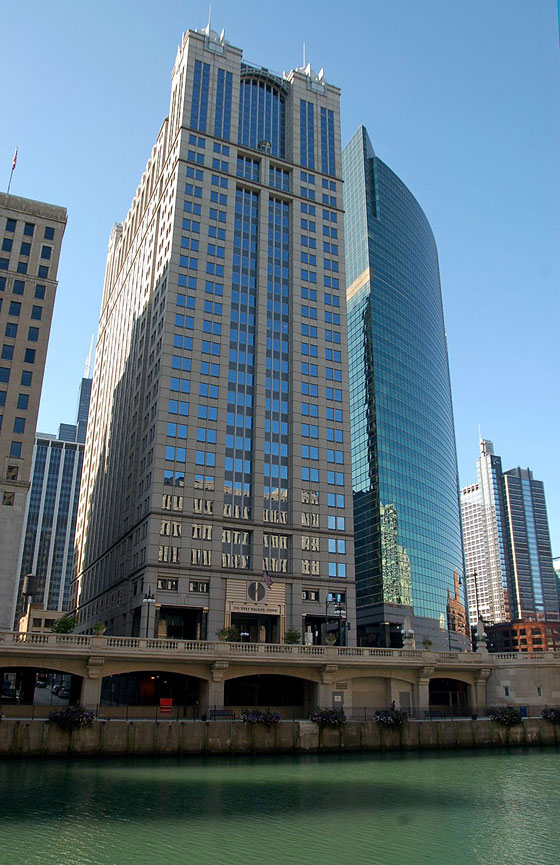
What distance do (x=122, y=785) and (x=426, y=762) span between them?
932 inches

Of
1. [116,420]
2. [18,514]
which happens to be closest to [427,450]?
[116,420]

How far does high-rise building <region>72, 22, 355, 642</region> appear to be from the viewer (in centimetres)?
8788

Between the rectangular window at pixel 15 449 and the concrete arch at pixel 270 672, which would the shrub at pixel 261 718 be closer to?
the concrete arch at pixel 270 672

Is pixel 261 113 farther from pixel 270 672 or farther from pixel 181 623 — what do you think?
pixel 270 672

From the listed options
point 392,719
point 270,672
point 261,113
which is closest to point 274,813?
point 392,719

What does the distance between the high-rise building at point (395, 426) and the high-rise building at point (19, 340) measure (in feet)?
281

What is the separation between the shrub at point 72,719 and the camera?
50469 millimetres

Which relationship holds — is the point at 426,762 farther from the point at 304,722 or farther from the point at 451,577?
the point at 451,577

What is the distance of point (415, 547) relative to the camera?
16312 centimetres

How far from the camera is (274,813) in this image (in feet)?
114

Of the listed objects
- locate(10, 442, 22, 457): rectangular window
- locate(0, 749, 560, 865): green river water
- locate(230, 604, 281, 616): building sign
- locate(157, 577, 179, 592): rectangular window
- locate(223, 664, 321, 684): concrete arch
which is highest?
locate(10, 442, 22, 457): rectangular window

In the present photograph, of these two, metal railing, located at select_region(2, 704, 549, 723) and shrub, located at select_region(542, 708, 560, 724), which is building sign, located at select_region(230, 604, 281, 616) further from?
shrub, located at select_region(542, 708, 560, 724)

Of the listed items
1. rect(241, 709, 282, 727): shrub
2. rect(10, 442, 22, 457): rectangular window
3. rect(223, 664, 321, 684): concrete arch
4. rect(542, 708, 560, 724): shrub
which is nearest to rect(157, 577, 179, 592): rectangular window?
rect(223, 664, 321, 684): concrete arch

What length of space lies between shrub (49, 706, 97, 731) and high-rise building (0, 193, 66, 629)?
1137 inches
